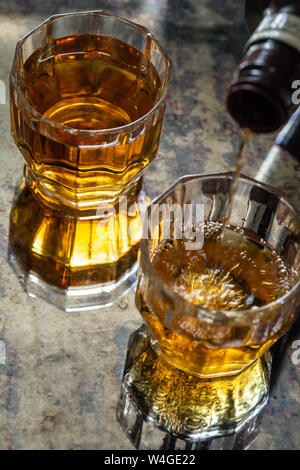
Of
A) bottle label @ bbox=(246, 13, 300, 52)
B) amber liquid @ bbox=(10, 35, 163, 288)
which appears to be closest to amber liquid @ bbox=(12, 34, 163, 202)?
amber liquid @ bbox=(10, 35, 163, 288)

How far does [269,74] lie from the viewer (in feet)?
2.01

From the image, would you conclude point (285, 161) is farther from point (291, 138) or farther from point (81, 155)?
point (81, 155)

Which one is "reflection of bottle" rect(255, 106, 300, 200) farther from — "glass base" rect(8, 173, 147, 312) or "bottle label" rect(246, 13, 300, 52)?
"bottle label" rect(246, 13, 300, 52)

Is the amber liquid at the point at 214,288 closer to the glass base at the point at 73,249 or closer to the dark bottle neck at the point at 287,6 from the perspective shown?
the glass base at the point at 73,249

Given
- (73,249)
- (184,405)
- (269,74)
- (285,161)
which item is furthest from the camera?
(285,161)

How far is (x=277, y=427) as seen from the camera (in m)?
0.78

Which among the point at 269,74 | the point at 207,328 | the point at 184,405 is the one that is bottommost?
the point at 184,405

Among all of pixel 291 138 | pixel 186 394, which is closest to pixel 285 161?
pixel 291 138

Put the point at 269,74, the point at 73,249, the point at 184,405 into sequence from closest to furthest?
the point at 269,74, the point at 184,405, the point at 73,249

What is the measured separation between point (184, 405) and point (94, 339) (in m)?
0.12

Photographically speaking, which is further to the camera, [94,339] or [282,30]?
[94,339]
